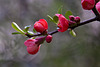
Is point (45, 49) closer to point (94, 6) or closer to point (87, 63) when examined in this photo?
point (87, 63)

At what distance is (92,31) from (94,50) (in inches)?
23.2

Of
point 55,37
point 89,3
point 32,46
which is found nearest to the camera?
point 89,3

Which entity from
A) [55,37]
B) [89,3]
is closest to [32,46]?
[89,3]

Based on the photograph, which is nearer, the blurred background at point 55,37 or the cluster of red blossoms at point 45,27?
the cluster of red blossoms at point 45,27

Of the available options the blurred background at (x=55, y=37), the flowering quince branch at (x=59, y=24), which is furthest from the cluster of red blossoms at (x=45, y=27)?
the blurred background at (x=55, y=37)

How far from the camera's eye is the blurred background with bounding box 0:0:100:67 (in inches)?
104

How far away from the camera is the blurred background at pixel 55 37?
2641 mm

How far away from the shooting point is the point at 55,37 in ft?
11.4

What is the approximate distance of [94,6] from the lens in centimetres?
54

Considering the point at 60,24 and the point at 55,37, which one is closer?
the point at 60,24

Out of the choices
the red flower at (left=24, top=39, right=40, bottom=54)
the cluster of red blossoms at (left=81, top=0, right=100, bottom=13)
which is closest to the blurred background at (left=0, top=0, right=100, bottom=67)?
the red flower at (left=24, top=39, right=40, bottom=54)

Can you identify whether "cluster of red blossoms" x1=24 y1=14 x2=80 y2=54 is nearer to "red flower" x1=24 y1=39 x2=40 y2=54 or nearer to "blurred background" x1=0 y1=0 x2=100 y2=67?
"red flower" x1=24 y1=39 x2=40 y2=54

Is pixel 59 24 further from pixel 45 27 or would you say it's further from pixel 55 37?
pixel 55 37

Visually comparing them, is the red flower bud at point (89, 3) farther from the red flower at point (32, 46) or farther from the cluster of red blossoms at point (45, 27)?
the red flower at point (32, 46)
